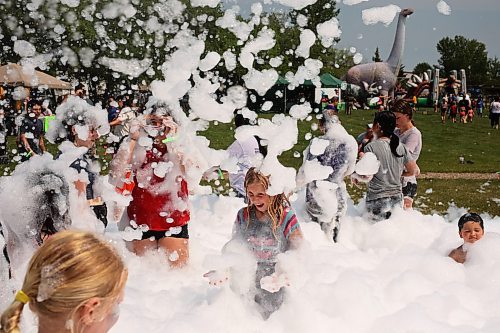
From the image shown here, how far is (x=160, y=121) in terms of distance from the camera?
4379mm

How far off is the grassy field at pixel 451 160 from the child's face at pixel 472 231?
8.83 feet

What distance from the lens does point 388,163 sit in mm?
5383

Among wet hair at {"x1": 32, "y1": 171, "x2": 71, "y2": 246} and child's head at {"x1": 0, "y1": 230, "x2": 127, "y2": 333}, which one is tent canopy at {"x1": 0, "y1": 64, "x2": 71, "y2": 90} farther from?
child's head at {"x1": 0, "y1": 230, "x2": 127, "y2": 333}

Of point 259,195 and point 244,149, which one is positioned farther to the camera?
point 244,149

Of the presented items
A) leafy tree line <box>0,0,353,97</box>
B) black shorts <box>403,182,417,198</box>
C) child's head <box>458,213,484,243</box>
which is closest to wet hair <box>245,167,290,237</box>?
child's head <box>458,213,484,243</box>

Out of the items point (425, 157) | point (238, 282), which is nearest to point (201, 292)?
point (238, 282)

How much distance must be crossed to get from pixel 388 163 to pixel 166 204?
218 centimetres

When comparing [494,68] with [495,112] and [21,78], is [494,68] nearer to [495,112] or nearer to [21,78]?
[495,112]

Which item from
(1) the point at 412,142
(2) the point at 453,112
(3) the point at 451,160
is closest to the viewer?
(1) the point at 412,142

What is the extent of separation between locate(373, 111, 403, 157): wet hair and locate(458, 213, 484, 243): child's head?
938 millimetres

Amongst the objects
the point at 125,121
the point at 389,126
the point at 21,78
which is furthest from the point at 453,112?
the point at 125,121

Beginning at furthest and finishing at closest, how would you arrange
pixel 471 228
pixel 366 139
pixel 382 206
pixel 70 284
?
pixel 366 139, pixel 382 206, pixel 471 228, pixel 70 284

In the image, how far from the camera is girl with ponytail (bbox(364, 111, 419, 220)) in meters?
5.40

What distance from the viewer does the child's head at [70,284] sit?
1.74 metres
